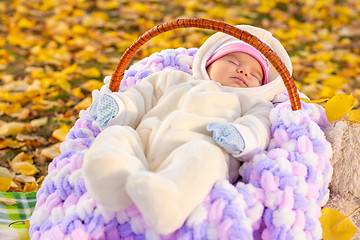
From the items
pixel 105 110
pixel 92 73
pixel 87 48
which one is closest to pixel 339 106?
pixel 105 110

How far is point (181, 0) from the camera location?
14.9 feet

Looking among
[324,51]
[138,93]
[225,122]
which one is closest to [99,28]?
[324,51]

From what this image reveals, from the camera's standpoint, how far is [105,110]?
160 cm

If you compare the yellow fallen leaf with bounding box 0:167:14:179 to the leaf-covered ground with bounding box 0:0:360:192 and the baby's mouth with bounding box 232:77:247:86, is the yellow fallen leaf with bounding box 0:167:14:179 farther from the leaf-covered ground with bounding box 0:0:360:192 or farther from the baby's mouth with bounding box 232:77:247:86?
the baby's mouth with bounding box 232:77:247:86

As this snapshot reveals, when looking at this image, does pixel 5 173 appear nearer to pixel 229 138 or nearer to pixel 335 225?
pixel 229 138

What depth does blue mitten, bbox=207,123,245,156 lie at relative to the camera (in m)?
1.41

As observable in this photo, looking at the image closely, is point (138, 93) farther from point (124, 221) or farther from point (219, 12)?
point (219, 12)

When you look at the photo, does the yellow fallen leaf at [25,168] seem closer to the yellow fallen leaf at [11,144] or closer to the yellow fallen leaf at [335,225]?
the yellow fallen leaf at [11,144]

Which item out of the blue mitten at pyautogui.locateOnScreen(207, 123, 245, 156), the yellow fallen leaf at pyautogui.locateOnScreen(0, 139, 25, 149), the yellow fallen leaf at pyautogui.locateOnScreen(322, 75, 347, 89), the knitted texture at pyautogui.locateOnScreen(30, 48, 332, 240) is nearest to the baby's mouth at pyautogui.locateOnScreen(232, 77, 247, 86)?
the knitted texture at pyautogui.locateOnScreen(30, 48, 332, 240)

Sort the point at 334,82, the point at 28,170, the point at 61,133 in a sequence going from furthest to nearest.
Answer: the point at 334,82 < the point at 61,133 < the point at 28,170

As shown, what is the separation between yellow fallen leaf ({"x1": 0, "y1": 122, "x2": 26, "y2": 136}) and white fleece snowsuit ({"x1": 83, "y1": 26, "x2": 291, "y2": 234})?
111 cm

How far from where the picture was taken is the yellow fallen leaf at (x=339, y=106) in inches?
64.9

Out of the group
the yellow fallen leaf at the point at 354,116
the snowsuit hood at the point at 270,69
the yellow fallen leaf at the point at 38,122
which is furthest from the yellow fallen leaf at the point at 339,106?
the yellow fallen leaf at the point at 38,122

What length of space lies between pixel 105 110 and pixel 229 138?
48 centimetres
